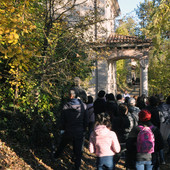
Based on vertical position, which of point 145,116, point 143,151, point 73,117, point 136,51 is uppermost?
point 136,51

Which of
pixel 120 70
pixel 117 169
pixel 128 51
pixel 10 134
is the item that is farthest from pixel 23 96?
pixel 120 70

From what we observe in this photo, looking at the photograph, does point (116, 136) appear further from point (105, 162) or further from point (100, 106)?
point (100, 106)

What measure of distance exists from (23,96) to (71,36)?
2.29 metres

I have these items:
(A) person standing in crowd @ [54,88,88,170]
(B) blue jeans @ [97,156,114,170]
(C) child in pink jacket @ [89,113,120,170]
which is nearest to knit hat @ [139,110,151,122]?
(C) child in pink jacket @ [89,113,120,170]

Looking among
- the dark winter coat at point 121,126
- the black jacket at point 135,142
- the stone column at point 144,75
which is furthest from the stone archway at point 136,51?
the black jacket at point 135,142

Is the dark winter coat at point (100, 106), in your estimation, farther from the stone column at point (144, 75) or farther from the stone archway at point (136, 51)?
the stone column at point (144, 75)

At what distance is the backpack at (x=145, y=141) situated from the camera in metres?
4.05

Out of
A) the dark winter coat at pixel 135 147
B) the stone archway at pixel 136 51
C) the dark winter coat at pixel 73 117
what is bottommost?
the dark winter coat at pixel 135 147

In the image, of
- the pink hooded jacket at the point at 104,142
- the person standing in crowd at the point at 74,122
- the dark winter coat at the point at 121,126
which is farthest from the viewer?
the dark winter coat at the point at 121,126

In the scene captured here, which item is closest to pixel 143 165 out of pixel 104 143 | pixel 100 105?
pixel 104 143

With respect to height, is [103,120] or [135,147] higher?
[103,120]

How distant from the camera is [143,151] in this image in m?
4.05

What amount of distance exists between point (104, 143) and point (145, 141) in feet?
2.47

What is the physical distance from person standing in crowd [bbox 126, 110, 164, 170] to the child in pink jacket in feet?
1.14
